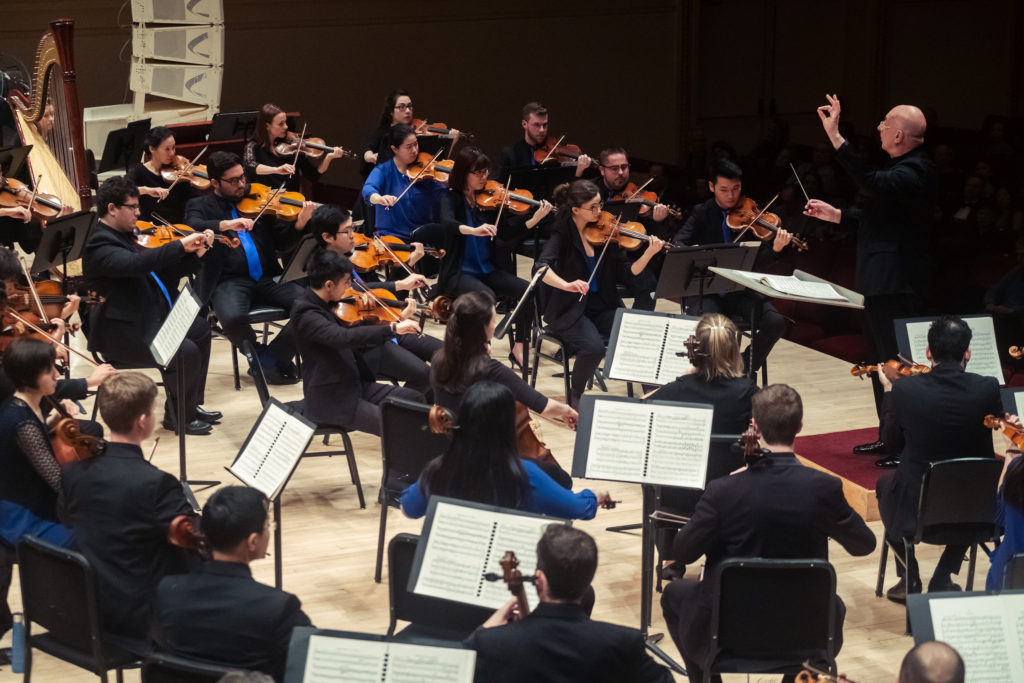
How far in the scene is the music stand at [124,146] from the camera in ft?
29.5

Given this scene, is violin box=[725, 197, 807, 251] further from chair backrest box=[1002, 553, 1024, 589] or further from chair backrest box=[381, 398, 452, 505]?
chair backrest box=[1002, 553, 1024, 589]

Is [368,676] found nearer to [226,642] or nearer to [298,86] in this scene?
[226,642]

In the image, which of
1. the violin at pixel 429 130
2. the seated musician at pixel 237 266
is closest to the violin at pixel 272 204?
the seated musician at pixel 237 266

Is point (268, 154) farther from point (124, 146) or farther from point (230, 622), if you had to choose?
point (230, 622)

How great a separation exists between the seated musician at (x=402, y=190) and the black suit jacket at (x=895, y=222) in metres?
2.95

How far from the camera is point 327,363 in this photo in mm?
5289

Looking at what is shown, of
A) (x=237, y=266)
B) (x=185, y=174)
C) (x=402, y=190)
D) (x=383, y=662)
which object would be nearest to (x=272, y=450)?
(x=383, y=662)

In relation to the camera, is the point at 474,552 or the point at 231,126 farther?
the point at 231,126

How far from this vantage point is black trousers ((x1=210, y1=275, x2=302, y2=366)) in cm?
652

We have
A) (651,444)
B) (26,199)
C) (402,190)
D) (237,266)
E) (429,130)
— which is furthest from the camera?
(429,130)

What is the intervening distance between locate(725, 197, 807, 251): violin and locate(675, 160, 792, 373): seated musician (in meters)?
0.04

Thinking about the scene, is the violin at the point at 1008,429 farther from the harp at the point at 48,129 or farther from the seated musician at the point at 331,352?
the harp at the point at 48,129

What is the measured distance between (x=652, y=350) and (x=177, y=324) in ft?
6.39

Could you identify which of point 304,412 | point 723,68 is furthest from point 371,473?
point 723,68
